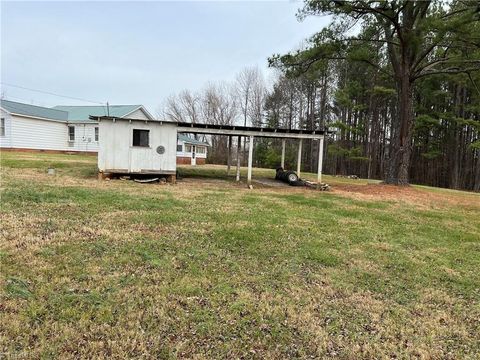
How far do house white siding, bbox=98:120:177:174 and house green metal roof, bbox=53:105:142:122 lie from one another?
14.3 meters

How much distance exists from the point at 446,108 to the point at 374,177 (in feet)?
25.7

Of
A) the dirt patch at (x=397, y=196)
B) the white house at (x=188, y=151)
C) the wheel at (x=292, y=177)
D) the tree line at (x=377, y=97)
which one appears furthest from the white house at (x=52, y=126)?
the dirt patch at (x=397, y=196)

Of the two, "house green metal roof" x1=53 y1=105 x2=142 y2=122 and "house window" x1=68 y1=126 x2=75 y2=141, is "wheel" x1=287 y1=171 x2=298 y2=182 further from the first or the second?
"house window" x1=68 y1=126 x2=75 y2=141

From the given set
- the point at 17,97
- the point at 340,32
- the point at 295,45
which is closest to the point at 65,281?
the point at 340,32

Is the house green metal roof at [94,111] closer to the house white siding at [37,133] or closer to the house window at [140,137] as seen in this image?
the house white siding at [37,133]

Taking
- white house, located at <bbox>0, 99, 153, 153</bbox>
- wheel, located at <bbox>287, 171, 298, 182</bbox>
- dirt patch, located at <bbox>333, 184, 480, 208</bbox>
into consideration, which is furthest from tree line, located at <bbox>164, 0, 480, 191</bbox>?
white house, located at <bbox>0, 99, 153, 153</bbox>

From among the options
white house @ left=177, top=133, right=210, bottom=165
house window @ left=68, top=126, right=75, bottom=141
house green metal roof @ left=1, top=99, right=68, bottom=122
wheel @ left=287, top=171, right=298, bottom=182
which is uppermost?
house green metal roof @ left=1, top=99, right=68, bottom=122

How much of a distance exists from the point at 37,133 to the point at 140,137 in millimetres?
14924

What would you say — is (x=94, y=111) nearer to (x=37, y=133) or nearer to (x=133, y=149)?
(x=37, y=133)

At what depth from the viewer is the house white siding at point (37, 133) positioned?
22016 mm

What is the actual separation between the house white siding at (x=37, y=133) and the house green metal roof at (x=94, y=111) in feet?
4.33

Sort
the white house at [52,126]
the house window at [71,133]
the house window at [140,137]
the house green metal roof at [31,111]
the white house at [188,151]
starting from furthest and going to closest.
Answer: the white house at [188,151] → the house window at [71,133] → the house green metal roof at [31,111] → the white house at [52,126] → the house window at [140,137]

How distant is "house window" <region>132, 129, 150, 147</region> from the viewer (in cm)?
1202

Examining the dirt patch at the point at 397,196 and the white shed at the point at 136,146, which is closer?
the dirt patch at the point at 397,196
